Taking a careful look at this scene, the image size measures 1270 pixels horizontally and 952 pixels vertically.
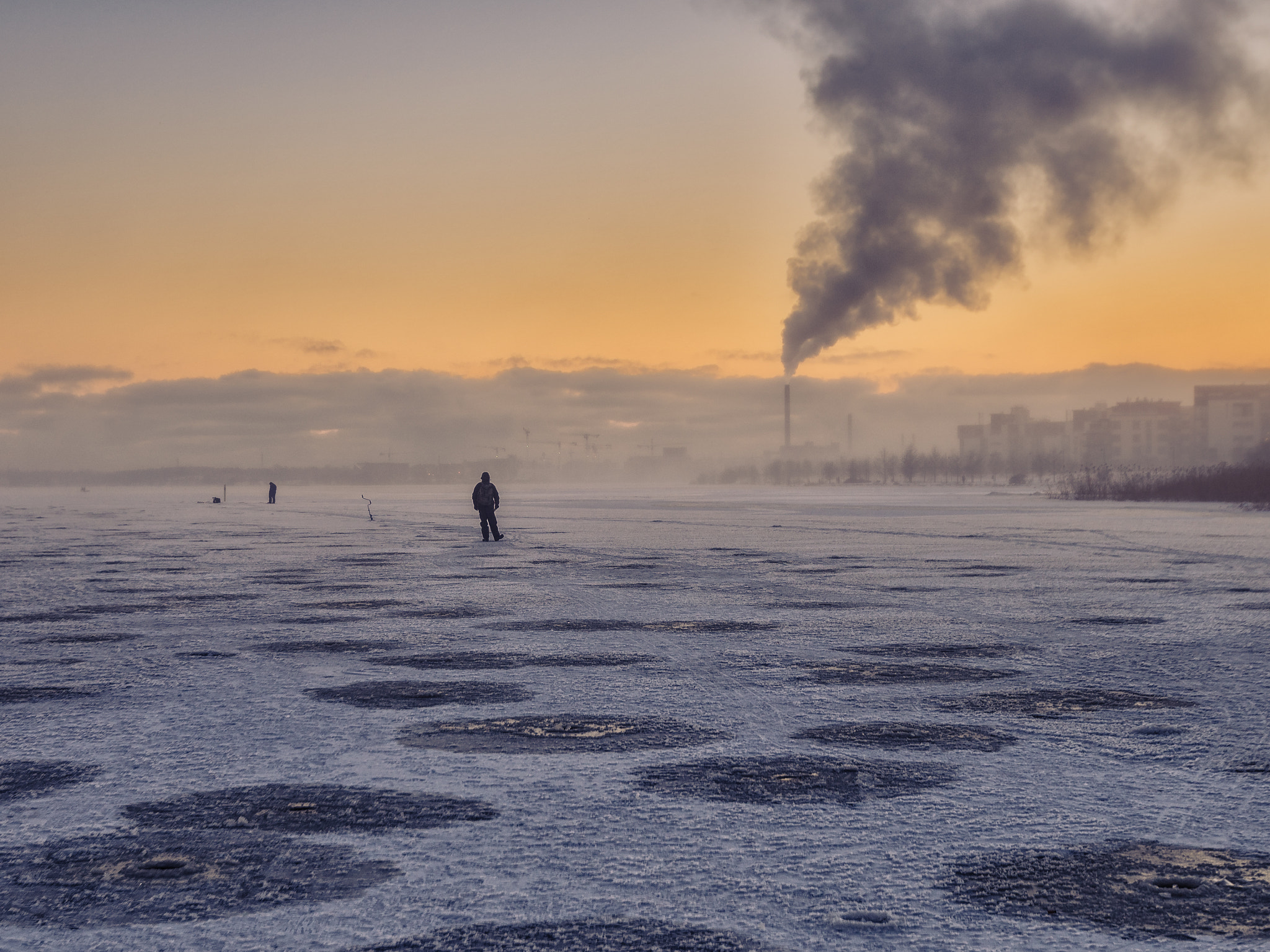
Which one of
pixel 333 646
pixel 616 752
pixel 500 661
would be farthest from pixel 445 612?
pixel 616 752

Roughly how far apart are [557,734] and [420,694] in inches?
64.7

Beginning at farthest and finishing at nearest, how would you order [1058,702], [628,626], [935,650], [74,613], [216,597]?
1. [216,597]
2. [74,613]
3. [628,626]
4. [935,650]
5. [1058,702]

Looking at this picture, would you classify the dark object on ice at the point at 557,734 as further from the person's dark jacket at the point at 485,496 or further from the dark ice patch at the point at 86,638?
the person's dark jacket at the point at 485,496

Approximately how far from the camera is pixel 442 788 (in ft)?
16.7

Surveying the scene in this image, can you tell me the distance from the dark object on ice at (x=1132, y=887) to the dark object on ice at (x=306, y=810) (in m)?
1.92

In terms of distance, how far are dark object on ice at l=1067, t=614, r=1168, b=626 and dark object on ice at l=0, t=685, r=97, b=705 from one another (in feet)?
27.7

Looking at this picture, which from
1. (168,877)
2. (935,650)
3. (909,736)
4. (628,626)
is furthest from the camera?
(628,626)

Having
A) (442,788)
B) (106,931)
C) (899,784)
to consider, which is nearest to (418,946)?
(106,931)

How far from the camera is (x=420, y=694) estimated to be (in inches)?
298

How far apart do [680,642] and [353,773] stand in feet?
16.1

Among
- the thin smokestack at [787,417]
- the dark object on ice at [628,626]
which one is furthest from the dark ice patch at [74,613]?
the thin smokestack at [787,417]

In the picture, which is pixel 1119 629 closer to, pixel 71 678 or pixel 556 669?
pixel 556 669

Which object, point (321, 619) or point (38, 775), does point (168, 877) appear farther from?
point (321, 619)

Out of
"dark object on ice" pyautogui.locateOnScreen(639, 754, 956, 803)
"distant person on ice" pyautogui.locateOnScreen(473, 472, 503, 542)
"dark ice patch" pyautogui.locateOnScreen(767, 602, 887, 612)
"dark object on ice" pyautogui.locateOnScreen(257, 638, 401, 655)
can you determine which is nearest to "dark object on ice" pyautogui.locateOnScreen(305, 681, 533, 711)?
"dark object on ice" pyautogui.locateOnScreen(257, 638, 401, 655)
